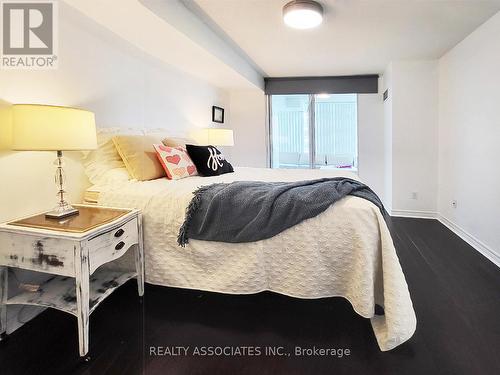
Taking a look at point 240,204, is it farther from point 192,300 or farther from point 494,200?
point 494,200

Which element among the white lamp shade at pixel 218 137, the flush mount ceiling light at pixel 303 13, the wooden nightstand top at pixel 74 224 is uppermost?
the flush mount ceiling light at pixel 303 13

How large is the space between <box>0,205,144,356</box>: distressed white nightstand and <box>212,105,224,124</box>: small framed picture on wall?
297 centimetres

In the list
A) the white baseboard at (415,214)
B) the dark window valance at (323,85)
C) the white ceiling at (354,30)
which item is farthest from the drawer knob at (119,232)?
the dark window valance at (323,85)

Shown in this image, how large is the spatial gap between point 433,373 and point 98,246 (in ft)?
5.42

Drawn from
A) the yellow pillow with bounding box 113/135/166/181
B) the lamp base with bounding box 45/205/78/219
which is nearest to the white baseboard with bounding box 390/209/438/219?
the yellow pillow with bounding box 113/135/166/181

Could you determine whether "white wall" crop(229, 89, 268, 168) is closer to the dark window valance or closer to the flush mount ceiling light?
the dark window valance

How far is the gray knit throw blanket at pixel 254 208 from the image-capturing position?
1605 mm

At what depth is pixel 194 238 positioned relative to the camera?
1.77 meters

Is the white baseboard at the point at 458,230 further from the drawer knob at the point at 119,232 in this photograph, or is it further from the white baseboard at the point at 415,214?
the drawer knob at the point at 119,232

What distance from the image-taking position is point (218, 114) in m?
4.58

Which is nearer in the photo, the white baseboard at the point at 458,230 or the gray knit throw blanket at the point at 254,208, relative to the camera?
the gray knit throw blanket at the point at 254,208

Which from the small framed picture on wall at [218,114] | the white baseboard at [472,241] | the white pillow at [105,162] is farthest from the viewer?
the small framed picture on wall at [218,114]

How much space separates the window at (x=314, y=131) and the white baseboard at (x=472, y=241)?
Answer: 1.79 metres

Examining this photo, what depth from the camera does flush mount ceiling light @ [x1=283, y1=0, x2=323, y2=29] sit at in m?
2.18
